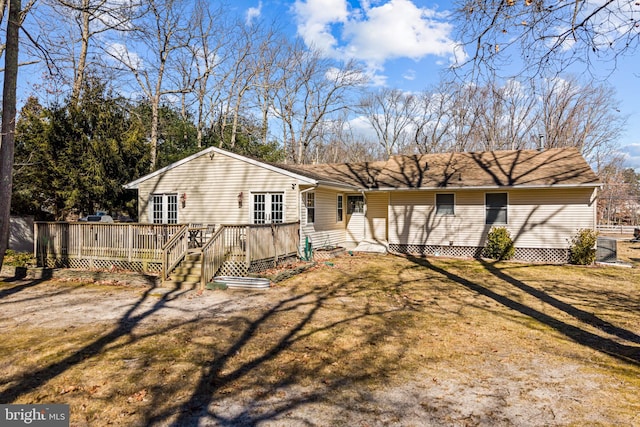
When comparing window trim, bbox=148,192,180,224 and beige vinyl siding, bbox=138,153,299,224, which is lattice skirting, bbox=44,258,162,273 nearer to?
beige vinyl siding, bbox=138,153,299,224

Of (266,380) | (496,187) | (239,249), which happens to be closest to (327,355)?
(266,380)

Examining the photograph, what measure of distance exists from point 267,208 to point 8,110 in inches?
302

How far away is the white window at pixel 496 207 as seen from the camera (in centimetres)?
1466

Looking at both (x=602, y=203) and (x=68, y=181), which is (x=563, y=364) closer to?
(x=68, y=181)

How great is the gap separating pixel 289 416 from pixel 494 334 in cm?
412

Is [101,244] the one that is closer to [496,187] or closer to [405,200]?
[405,200]

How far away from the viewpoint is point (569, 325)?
6750mm

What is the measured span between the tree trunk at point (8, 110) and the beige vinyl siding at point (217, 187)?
6.35m

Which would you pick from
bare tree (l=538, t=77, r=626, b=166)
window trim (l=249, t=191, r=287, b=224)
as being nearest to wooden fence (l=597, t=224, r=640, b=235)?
bare tree (l=538, t=77, r=626, b=166)

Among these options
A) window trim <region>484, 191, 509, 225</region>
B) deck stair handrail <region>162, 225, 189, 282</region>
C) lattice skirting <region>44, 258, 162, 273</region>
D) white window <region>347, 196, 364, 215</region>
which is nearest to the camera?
deck stair handrail <region>162, 225, 189, 282</region>

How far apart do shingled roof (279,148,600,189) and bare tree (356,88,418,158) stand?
22745mm

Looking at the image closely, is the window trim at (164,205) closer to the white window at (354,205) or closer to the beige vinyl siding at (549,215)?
the white window at (354,205)

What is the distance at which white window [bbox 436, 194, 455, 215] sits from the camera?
1536 centimetres

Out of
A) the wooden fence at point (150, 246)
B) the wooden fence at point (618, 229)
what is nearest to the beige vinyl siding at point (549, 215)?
the wooden fence at point (150, 246)
